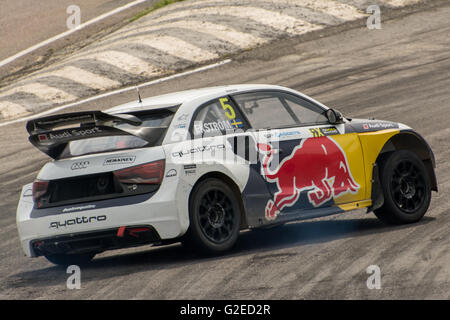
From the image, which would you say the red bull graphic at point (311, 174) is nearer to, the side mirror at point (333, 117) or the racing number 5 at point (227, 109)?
the side mirror at point (333, 117)

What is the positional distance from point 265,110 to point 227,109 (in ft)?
1.58

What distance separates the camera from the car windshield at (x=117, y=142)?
8.39 m

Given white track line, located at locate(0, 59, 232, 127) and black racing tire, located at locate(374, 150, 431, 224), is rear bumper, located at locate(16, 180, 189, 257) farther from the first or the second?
white track line, located at locate(0, 59, 232, 127)

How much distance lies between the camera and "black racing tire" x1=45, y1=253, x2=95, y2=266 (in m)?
8.97

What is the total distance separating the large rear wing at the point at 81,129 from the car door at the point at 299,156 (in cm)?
112

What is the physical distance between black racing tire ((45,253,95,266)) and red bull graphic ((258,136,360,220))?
5.98 ft

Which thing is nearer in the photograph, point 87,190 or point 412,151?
point 87,190

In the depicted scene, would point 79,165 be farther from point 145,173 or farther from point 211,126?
point 211,126

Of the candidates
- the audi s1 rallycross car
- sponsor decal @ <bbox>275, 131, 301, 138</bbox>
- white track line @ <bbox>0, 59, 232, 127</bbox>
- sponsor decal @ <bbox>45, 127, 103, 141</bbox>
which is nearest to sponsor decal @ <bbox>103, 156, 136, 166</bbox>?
the audi s1 rallycross car

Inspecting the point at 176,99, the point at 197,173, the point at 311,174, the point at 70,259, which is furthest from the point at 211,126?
the point at 70,259

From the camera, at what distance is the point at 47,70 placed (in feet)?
68.1
